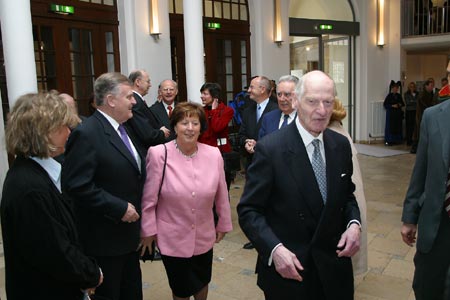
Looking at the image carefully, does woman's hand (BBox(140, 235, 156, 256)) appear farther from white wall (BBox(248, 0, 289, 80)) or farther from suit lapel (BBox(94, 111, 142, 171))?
white wall (BBox(248, 0, 289, 80))

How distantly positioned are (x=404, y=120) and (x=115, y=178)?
11.6 meters

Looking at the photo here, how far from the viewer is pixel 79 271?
70.9 inches

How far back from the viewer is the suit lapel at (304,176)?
6.15 ft

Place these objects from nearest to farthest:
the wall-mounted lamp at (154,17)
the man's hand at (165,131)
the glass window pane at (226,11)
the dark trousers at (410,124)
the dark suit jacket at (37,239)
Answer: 1. the dark suit jacket at (37,239)
2. the man's hand at (165,131)
3. the wall-mounted lamp at (154,17)
4. the glass window pane at (226,11)
5. the dark trousers at (410,124)

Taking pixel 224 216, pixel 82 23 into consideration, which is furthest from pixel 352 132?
pixel 224 216

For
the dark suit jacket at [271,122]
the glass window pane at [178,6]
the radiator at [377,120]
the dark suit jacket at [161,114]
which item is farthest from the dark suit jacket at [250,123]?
the radiator at [377,120]

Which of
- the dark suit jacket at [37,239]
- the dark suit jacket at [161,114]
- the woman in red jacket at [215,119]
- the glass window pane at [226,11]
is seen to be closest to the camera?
the dark suit jacket at [37,239]

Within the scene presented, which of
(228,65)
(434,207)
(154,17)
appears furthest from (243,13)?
(434,207)

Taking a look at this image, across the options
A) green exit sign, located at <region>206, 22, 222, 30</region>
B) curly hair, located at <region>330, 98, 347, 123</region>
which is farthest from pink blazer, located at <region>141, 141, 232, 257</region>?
green exit sign, located at <region>206, 22, 222, 30</region>

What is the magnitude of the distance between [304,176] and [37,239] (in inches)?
44.0

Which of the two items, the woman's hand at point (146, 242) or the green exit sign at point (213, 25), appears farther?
the green exit sign at point (213, 25)

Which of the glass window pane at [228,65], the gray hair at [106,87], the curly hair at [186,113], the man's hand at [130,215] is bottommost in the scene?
the man's hand at [130,215]

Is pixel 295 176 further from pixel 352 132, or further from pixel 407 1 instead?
pixel 407 1

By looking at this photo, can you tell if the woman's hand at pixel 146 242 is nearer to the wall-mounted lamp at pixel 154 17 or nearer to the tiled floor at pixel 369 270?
the tiled floor at pixel 369 270
